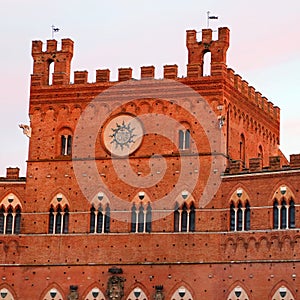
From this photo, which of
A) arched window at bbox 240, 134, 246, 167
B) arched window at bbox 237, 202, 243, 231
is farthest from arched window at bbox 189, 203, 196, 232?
arched window at bbox 240, 134, 246, 167

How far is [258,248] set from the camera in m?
47.1

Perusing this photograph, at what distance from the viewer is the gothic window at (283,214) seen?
46.6 metres

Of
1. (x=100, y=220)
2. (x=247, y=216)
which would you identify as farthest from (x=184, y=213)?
(x=100, y=220)

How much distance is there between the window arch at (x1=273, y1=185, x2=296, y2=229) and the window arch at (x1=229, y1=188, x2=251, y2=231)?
136cm

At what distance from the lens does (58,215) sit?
5084 cm

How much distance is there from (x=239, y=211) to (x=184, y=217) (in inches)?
108

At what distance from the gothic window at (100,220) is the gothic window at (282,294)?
875cm

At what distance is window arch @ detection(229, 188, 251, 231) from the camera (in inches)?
1882

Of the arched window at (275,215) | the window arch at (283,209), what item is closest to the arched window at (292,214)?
the window arch at (283,209)

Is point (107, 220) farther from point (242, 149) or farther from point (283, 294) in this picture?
point (283, 294)

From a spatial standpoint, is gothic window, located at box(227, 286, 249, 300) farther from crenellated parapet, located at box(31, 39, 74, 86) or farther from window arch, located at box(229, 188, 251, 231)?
crenellated parapet, located at box(31, 39, 74, 86)

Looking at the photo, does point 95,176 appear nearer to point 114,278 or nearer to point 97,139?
point 97,139

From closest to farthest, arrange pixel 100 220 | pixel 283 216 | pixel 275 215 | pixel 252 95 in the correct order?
pixel 283 216
pixel 275 215
pixel 100 220
pixel 252 95

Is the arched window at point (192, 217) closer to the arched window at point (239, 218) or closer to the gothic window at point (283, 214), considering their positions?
the arched window at point (239, 218)
